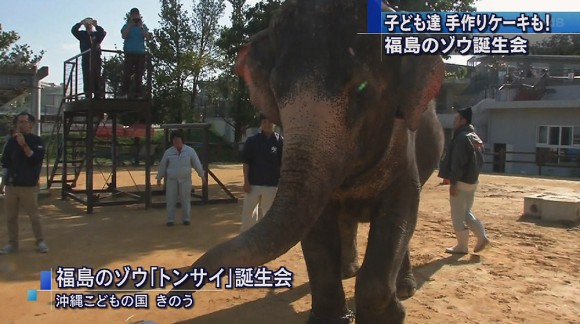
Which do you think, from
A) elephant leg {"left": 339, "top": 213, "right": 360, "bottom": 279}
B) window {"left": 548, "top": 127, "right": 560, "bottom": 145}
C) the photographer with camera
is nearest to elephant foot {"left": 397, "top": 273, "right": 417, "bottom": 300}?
elephant leg {"left": 339, "top": 213, "right": 360, "bottom": 279}

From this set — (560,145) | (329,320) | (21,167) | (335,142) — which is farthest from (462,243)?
(560,145)

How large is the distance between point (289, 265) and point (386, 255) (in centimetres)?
305

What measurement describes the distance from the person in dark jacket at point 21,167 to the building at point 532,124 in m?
21.7

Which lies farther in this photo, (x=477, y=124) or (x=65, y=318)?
(x=477, y=124)

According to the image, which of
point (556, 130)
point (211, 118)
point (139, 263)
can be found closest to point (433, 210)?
point (139, 263)

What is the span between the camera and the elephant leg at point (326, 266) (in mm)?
4453

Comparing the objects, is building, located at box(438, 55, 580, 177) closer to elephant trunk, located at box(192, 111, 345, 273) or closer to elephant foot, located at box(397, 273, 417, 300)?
elephant foot, located at box(397, 273, 417, 300)

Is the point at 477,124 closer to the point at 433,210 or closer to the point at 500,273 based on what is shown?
the point at 433,210

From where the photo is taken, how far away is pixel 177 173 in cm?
988

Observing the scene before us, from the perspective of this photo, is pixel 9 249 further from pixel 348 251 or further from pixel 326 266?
pixel 326 266

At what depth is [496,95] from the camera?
30.9m

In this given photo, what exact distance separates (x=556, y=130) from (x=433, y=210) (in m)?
17.6

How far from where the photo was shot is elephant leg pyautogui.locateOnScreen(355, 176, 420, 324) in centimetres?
378

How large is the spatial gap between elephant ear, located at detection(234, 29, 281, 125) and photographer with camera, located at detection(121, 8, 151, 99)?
341 inches
